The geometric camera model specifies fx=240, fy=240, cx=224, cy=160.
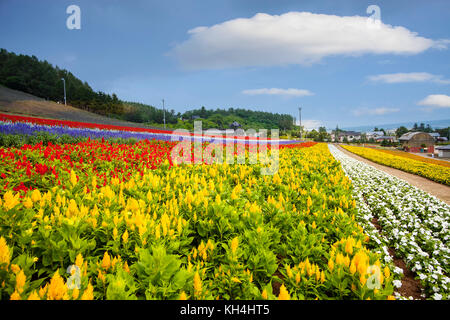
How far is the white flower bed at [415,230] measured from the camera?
3.80m

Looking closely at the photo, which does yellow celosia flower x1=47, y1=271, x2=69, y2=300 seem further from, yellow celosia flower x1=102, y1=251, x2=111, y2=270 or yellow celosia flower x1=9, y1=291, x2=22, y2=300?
yellow celosia flower x1=102, y1=251, x2=111, y2=270

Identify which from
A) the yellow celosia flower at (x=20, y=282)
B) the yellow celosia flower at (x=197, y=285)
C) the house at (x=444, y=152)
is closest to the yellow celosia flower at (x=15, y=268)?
the yellow celosia flower at (x=20, y=282)

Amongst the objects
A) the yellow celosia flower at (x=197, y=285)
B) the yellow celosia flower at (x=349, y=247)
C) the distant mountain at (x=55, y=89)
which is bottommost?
the yellow celosia flower at (x=197, y=285)

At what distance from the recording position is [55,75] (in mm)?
62906

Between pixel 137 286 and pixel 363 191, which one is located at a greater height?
pixel 137 286

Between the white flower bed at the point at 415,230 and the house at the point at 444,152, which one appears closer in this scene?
the white flower bed at the point at 415,230

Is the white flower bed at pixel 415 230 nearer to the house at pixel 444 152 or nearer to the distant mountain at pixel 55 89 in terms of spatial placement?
the distant mountain at pixel 55 89

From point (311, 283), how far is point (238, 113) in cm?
10632

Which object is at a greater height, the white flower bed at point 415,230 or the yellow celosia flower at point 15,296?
the yellow celosia flower at point 15,296

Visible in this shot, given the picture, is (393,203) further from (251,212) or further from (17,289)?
(17,289)

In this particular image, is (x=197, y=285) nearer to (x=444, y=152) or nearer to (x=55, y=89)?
(x=444, y=152)

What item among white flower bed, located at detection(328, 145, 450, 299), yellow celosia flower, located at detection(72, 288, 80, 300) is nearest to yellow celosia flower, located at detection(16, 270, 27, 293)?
yellow celosia flower, located at detection(72, 288, 80, 300)

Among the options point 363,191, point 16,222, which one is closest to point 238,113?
point 363,191

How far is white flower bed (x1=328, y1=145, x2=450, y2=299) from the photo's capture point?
3801 millimetres
